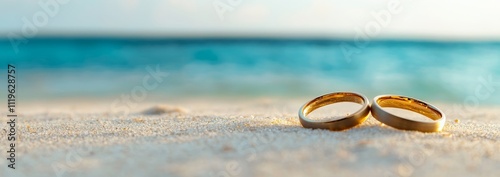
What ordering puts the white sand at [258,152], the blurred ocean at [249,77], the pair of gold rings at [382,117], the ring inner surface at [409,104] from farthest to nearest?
the blurred ocean at [249,77] → the ring inner surface at [409,104] → the pair of gold rings at [382,117] → the white sand at [258,152]

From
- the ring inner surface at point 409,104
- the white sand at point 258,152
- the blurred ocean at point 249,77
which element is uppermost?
the ring inner surface at point 409,104

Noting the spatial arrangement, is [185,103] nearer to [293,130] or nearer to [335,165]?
[293,130]

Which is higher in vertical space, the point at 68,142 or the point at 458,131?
the point at 458,131

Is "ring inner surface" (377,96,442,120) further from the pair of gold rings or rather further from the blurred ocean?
the blurred ocean

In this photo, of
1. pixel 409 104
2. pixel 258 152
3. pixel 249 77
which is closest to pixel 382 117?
pixel 409 104

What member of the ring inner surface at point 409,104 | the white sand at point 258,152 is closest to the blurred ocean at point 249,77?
the ring inner surface at point 409,104

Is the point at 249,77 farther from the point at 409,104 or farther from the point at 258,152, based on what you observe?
the point at 258,152

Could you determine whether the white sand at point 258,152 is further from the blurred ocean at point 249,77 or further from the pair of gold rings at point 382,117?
the blurred ocean at point 249,77

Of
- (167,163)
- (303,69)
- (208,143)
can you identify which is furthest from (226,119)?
(303,69)
